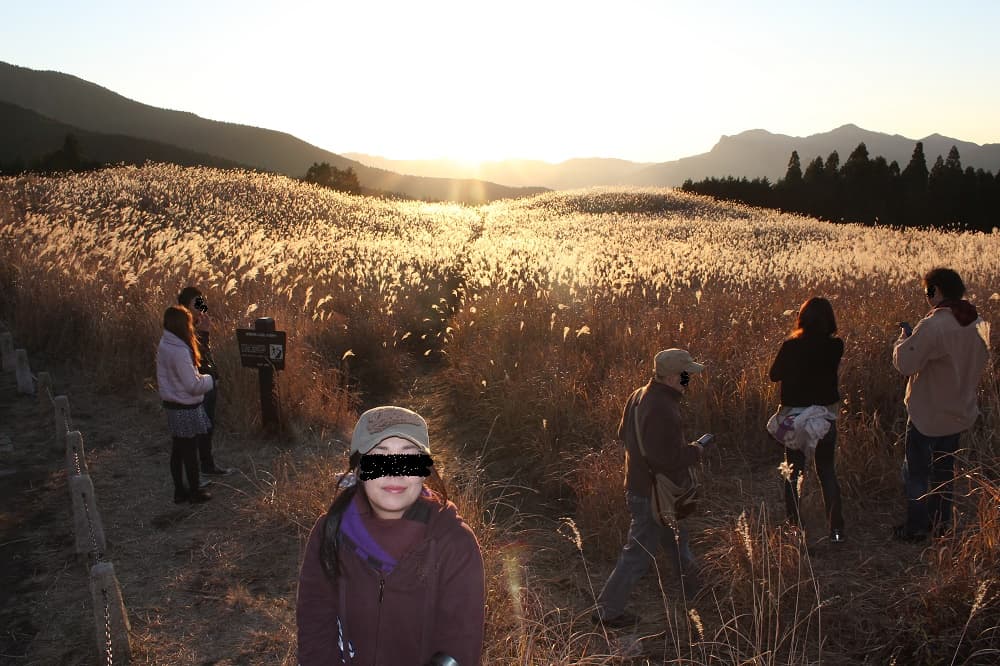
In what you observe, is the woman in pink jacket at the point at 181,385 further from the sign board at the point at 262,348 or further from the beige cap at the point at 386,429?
the beige cap at the point at 386,429

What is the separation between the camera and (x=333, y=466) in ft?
18.8

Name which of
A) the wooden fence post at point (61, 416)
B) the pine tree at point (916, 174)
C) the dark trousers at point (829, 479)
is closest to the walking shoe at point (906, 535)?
the dark trousers at point (829, 479)

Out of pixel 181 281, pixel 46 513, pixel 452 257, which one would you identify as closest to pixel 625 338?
pixel 46 513

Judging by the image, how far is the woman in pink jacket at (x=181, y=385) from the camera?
5.50 metres

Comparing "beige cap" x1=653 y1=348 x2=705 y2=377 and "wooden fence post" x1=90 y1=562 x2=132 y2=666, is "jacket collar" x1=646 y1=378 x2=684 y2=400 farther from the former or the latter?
"wooden fence post" x1=90 y1=562 x2=132 y2=666

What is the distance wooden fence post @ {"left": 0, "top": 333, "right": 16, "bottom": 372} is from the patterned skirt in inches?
202

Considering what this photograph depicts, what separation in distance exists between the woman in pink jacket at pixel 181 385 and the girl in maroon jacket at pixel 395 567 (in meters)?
4.01

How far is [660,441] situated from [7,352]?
30.7 ft

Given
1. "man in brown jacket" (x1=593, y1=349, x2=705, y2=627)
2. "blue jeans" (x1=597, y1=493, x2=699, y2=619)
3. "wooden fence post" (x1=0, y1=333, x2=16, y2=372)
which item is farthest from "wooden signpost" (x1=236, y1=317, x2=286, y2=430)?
"wooden fence post" (x1=0, y1=333, x2=16, y2=372)

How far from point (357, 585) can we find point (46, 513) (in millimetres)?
5069

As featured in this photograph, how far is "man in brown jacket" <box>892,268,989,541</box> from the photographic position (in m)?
4.31

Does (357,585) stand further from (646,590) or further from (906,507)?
(906,507)

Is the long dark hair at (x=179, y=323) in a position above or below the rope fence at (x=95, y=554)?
above

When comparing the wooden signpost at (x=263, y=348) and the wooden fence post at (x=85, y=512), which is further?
the wooden signpost at (x=263, y=348)
